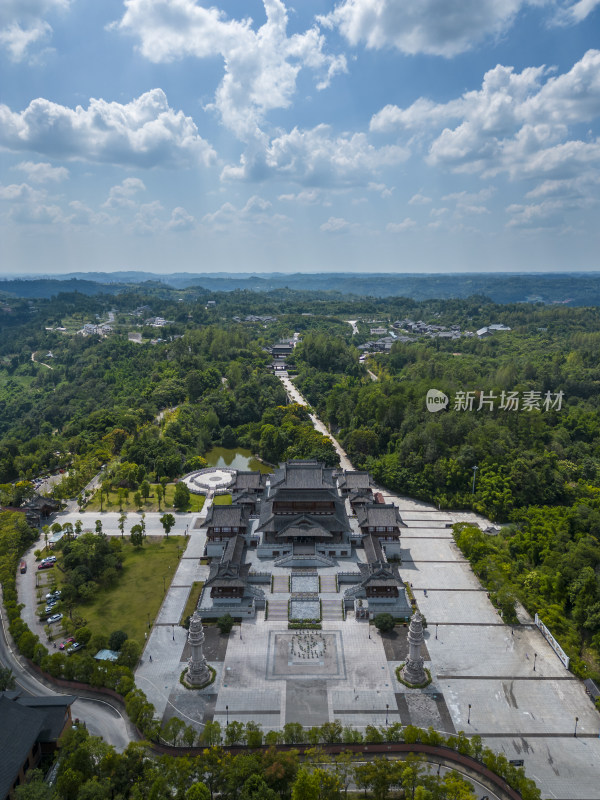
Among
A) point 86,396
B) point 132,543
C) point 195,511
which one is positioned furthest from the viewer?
point 86,396

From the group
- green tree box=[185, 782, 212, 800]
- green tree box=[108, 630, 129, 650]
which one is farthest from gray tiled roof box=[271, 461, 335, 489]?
green tree box=[185, 782, 212, 800]

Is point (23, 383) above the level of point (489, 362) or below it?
below

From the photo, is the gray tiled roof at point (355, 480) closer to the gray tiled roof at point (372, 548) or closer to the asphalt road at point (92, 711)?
the gray tiled roof at point (372, 548)

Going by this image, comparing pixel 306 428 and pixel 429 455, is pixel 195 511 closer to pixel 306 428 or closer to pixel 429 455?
pixel 306 428

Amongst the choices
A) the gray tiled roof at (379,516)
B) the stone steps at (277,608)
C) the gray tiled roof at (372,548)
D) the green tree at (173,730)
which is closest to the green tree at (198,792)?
the green tree at (173,730)

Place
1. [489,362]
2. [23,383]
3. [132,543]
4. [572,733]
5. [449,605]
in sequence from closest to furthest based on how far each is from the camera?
[572,733] → [449,605] → [132,543] → [489,362] → [23,383]

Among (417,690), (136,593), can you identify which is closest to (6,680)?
(136,593)

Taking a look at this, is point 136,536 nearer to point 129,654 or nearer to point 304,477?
point 129,654

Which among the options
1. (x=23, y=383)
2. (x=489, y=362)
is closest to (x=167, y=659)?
(x=489, y=362)
